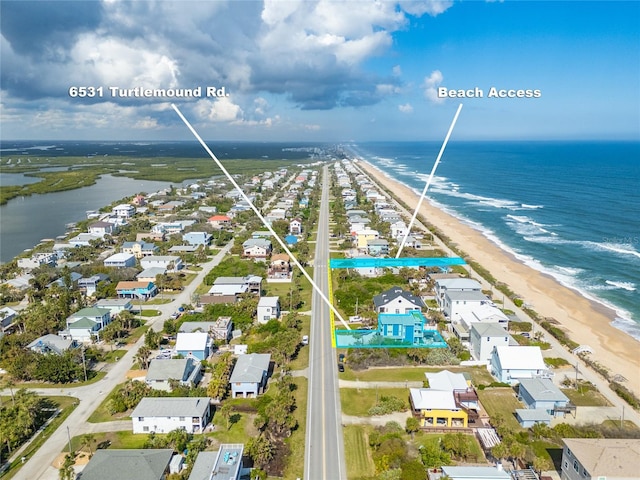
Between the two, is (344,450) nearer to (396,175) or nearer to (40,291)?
(40,291)

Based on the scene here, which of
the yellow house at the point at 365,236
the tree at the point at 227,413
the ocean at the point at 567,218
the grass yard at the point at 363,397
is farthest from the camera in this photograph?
the yellow house at the point at 365,236

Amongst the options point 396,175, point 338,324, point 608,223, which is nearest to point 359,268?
point 338,324

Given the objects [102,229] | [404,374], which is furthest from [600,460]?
[102,229]

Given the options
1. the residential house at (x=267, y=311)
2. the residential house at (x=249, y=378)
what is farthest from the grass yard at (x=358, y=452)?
the residential house at (x=267, y=311)

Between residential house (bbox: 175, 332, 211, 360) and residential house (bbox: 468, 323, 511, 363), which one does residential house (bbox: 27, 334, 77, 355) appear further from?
residential house (bbox: 468, 323, 511, 363)

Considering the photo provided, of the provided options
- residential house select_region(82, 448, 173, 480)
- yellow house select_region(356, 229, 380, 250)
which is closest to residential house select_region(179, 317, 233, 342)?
residential house select_region(82, 448, 173, 480)

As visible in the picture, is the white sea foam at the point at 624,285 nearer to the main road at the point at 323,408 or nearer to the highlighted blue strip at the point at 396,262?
the highlighted blue strip at the point at 396,262
